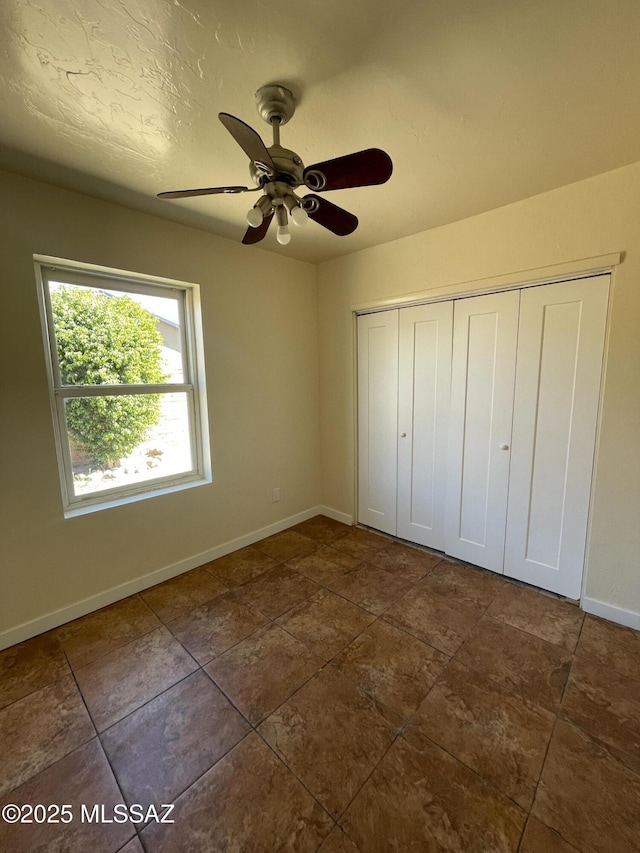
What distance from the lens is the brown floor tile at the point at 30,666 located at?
5.27 feet

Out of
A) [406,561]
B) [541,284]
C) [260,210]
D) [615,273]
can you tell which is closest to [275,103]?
[260,210]

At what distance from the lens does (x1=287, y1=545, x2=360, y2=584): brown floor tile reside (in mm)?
2490

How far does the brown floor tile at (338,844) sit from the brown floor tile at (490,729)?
47cm

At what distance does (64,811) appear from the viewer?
1.14 metres

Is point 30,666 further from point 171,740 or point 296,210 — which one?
point 296,210

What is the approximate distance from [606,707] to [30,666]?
2739mm

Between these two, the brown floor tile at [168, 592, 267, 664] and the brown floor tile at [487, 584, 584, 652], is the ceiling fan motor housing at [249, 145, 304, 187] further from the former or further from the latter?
the brown floor tile at [487, 584, 584, 652]

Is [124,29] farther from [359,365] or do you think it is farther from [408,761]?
[408,761]

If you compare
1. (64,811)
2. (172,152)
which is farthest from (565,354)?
(64,811)

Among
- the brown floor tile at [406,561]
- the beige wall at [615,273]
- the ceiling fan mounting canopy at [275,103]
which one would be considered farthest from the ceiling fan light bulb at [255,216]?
the brown floor tile at [406,561]

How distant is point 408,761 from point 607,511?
1.69 m

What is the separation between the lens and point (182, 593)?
91.1 inches

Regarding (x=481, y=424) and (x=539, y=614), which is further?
(x=481, y=424)

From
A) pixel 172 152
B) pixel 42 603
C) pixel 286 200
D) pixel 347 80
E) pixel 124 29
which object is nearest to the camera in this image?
pixel 124 29
